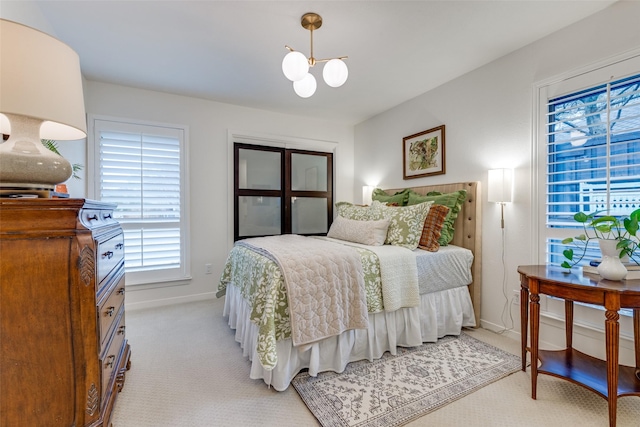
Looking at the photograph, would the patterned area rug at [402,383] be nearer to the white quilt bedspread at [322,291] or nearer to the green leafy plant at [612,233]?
the white quilt bedspread at [322,291]

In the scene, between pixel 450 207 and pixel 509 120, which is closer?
pixel 509 120

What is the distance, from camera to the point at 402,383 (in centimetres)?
183

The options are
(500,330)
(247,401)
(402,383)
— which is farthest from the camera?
(500,330)

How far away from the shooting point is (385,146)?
4.02 m

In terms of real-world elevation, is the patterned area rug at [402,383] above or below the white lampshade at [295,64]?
below

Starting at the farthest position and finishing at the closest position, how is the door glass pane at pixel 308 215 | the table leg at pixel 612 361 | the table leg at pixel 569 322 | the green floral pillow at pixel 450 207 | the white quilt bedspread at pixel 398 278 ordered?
the door glass pane at pixel 308 215
the green floral pillow at pixel 450 207
the white quilt bedspread at pixel 398 278
the table leg at pixel 569 322
the table leg at pixel 612 361

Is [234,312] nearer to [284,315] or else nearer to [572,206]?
[284,315]

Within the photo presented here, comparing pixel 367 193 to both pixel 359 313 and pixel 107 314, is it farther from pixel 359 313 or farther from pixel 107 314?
pixel 107 314

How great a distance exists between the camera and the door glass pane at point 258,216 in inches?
153

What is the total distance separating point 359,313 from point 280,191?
2.55m

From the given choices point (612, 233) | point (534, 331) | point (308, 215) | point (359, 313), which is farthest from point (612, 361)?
point (308, 215)

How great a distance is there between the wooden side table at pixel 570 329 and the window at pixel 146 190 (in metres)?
3.44

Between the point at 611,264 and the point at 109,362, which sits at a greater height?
the point at 611,264

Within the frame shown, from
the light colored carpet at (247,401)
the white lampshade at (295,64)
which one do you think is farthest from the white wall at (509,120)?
the white lampshade at (295,64)
